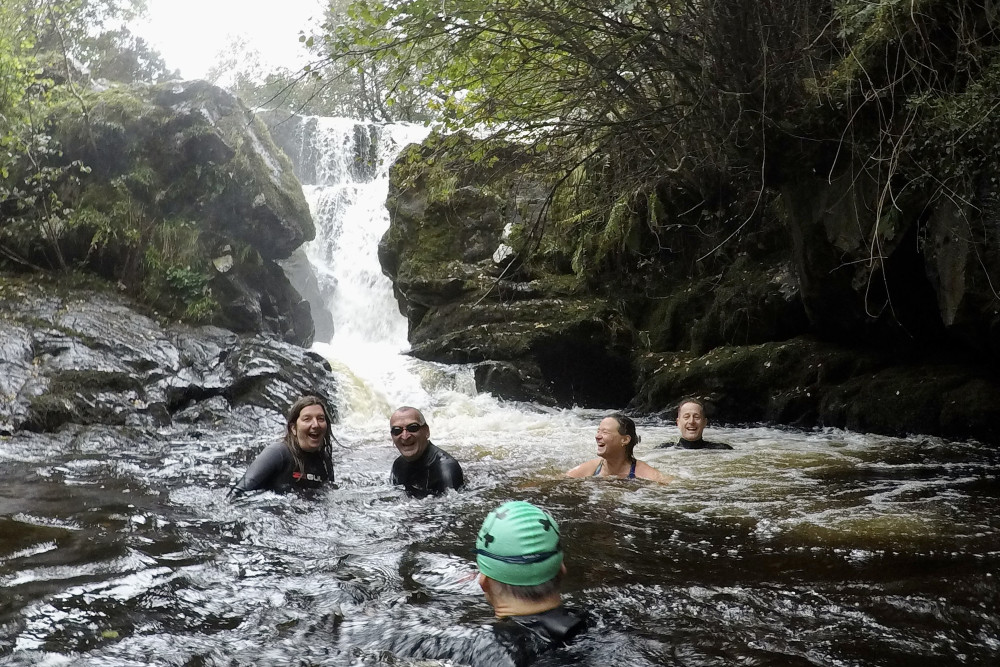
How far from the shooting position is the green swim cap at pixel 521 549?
9.57 feet

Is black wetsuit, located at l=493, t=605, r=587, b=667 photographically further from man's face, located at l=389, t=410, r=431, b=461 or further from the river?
man's face, located at l=389, t=410, r=431, b=461

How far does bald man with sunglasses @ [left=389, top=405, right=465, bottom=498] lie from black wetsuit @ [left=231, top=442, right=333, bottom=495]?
2.34ft

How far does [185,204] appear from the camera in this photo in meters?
17.1

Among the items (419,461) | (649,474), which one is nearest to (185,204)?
(419,461)

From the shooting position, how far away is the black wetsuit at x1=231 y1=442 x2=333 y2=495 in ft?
19.0

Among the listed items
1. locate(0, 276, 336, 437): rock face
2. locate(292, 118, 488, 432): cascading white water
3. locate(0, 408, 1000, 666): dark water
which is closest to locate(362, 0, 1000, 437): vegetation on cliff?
locate(0, 408, 1000, 666): dark water

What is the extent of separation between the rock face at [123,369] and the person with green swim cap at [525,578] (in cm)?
832

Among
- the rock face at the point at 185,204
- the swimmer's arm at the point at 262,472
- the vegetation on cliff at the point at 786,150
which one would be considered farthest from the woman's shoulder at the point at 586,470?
the rock face at the point at 185,204

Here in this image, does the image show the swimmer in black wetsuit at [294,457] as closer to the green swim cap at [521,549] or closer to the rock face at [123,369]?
the green swim cap at [521,549]

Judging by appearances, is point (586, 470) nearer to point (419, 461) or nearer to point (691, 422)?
point (419, 461)

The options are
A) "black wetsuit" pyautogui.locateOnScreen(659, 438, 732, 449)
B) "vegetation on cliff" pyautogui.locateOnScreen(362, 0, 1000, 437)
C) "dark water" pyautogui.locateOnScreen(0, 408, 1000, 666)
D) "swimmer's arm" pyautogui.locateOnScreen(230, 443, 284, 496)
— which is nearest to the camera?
"dark water" pyautogui.locateOnScreen(0, 408, 1000, 666)

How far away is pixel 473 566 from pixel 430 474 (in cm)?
191

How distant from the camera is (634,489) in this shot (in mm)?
6133

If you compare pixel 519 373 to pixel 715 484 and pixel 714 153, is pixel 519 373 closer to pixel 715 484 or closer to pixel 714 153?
pixel 714 153
